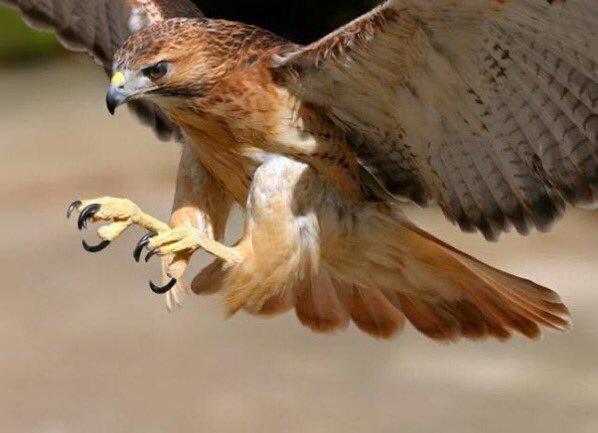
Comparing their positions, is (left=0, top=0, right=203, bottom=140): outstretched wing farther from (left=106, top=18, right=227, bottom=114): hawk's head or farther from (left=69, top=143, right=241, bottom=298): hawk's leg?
(left=106, top=18, right=227, bottom=114): hawk's head

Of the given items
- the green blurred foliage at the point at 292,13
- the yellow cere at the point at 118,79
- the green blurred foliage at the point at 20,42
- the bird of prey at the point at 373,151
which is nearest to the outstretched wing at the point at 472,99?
the bird of prey at the point at 373,151

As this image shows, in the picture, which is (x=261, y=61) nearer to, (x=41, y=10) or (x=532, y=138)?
(x=532, y=138)

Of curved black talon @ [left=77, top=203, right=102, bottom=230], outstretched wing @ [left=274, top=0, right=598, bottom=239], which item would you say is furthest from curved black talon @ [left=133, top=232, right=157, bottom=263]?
outstretched wing @ [left=274, top=0, right=598, bottom=239]

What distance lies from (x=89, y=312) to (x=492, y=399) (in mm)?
2171

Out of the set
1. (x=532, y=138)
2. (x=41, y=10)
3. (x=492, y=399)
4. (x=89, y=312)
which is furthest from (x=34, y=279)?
(x=532, y=138)

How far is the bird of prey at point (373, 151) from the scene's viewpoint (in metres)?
4.34

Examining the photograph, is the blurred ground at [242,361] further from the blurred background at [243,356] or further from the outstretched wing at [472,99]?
the outstretched wing at [472,99]

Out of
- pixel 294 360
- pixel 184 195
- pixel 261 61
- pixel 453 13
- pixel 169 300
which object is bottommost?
pixel 294 360

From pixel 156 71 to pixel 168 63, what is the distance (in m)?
0.04

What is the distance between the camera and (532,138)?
180 inches

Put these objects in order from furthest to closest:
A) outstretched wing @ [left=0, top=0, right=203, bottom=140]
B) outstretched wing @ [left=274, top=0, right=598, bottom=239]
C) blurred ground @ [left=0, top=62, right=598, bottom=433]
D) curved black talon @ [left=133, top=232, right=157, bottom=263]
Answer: blurred ground @ [left=0, top=62, right=598, bottom=433] → outstretched wing @ [left=0, top=0, right=203, bottom=140] → curved black talon @ [left=133, top=232, right=157, bottom=263] → outstretched wing @ [left=274, top=0, right=598, bottom=239]

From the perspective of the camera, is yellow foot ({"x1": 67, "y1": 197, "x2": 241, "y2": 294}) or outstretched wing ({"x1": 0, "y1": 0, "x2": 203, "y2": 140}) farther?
outstretched wing ({"x1": 0, "y1": 0, "x2": 203, "y2": 140})

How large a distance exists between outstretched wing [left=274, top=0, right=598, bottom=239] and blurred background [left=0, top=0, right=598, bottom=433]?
2519 mm

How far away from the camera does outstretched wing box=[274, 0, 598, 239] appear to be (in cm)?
421
